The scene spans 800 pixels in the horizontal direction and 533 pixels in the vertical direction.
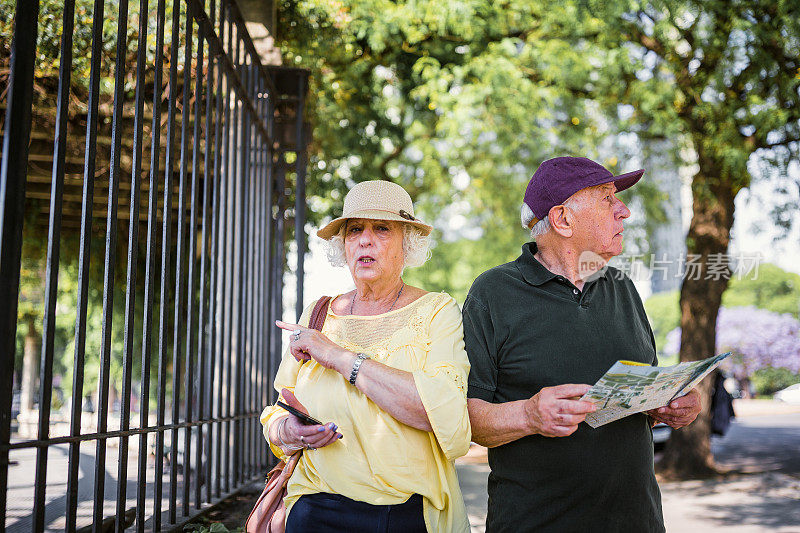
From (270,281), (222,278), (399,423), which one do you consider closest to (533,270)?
(399,423)

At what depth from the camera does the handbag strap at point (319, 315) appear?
100 inches

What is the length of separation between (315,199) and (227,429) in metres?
6.43

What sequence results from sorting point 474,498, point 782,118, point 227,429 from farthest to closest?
point 782,118 < point 474,498 < point 227,429

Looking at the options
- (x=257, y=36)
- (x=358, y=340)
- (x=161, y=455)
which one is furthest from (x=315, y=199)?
(x=358, y=340)

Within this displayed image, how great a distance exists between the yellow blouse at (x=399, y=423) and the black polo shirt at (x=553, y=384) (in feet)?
0.38

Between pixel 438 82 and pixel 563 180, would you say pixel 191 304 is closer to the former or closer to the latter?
pixel 563 180

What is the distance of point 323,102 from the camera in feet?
32.3

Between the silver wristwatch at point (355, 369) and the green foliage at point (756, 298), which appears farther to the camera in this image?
the green foliage at point (756, 298)

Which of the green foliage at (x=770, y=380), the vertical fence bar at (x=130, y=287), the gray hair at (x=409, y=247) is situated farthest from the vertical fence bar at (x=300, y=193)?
the green foliage at (x=770, y=380)

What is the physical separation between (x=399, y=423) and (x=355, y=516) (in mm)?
299

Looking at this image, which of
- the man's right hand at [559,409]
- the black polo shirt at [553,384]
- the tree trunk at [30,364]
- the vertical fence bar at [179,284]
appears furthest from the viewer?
the tree trunk at [30,364]

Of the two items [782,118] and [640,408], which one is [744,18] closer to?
[782,118]

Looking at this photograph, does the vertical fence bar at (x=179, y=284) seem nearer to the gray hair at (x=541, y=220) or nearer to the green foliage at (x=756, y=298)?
the gray hair at (x=541, y=220)

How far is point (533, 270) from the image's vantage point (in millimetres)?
2469
